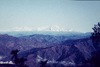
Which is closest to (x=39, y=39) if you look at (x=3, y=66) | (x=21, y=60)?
(x=3, y=66)

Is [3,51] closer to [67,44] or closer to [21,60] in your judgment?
[67,44]

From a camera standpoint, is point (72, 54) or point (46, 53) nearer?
point (72, 54)

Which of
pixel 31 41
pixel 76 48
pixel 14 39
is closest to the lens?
pixel 76 48

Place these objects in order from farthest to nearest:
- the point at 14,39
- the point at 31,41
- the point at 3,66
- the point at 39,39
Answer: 1. the point at 39,39
2. the point at 31,41
3. the point at 14,39
4. the point at 3,66

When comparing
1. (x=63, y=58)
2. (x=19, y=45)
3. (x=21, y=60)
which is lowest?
(x=63, y=58)

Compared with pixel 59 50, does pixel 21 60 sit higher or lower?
higher

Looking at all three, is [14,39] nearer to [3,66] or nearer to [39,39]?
[39,39]

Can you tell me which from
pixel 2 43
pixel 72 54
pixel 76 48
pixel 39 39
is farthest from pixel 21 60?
pixel 39 39

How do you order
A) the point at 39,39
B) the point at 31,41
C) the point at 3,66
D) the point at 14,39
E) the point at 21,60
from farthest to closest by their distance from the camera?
the point at 39,39 → the point at 31,41 → the point at 14,39 → the point at 3,66 → the point at 21,60

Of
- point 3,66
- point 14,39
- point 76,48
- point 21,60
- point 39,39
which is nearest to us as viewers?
point 21,60
